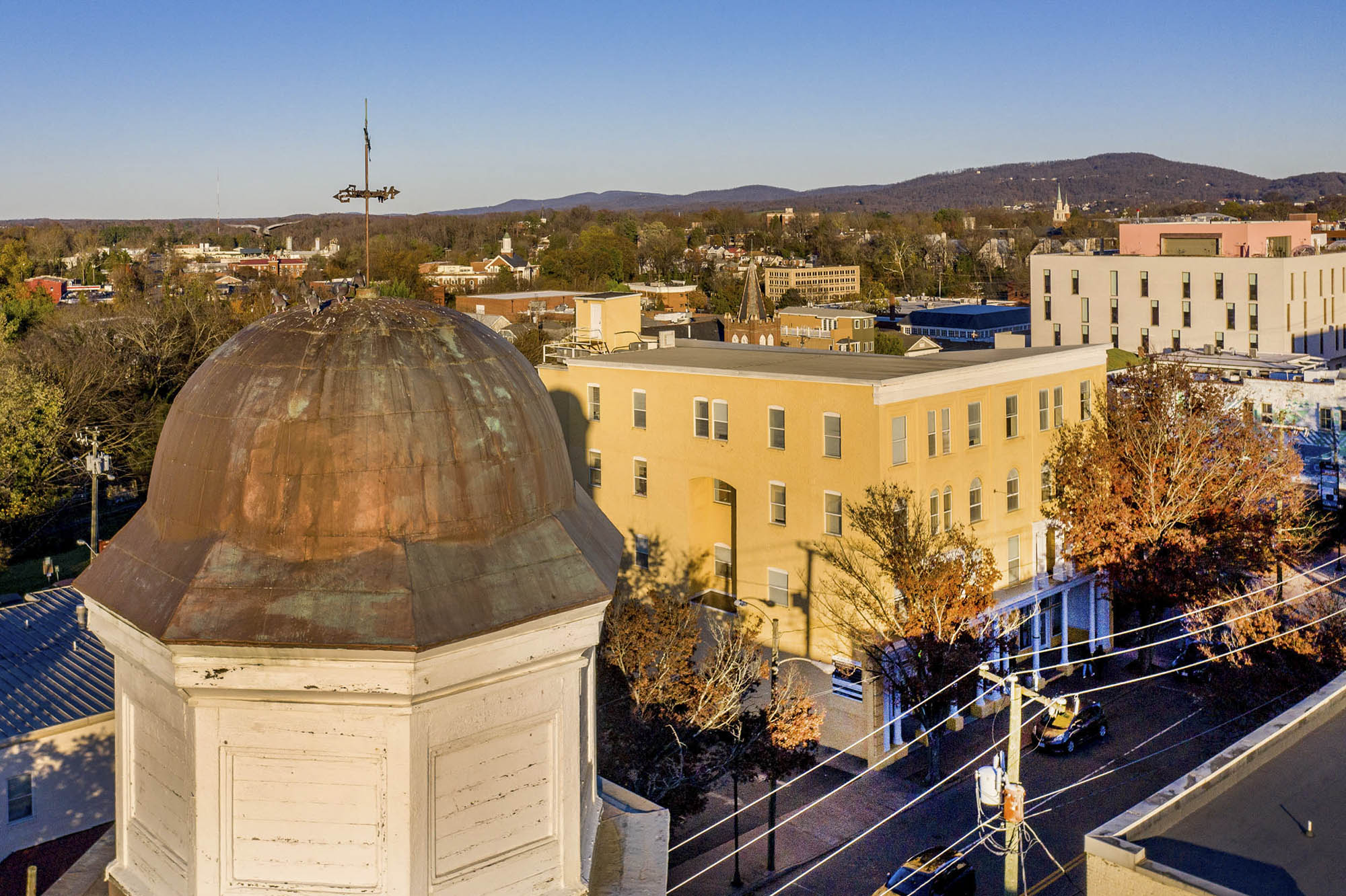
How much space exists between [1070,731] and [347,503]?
2985cm

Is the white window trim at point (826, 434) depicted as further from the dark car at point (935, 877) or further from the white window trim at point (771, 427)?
the dark car at point (935, 877)

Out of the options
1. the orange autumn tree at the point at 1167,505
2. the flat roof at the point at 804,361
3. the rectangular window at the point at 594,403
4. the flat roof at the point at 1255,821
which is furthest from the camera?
the rectangular window at the point at 594,403

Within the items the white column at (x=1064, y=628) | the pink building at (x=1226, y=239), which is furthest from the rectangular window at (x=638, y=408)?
the pink building at (x=1226, y=239)

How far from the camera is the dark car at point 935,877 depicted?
25953mm

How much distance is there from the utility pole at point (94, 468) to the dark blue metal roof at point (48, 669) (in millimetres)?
1921

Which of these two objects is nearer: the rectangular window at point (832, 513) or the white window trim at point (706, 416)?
the rectangular window at point (832, 513)

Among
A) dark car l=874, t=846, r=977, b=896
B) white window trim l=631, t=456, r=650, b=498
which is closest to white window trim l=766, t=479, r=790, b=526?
white window trim l=631, t=456, r=650, b=498

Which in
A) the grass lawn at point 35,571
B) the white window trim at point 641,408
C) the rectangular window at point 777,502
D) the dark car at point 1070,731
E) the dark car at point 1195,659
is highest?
the white window trim at point 641,408

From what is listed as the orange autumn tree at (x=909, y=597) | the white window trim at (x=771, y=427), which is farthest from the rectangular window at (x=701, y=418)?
the orange autumn tree at (x=909, y=597)

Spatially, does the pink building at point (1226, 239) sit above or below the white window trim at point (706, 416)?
above

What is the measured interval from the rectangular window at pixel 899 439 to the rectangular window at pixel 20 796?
2353cm

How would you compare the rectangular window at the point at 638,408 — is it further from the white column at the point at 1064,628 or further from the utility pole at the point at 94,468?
the utility pole at the point at 94,468

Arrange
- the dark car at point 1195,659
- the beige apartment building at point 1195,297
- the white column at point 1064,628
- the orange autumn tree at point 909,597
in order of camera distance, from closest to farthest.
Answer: the orange autumn tree at point 909,597, the dark car at point 1195,659, the white column at point 1064,628, the beige apartment building at point 1195,297

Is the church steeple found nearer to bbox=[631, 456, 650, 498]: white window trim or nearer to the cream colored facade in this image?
the cream colored facade
